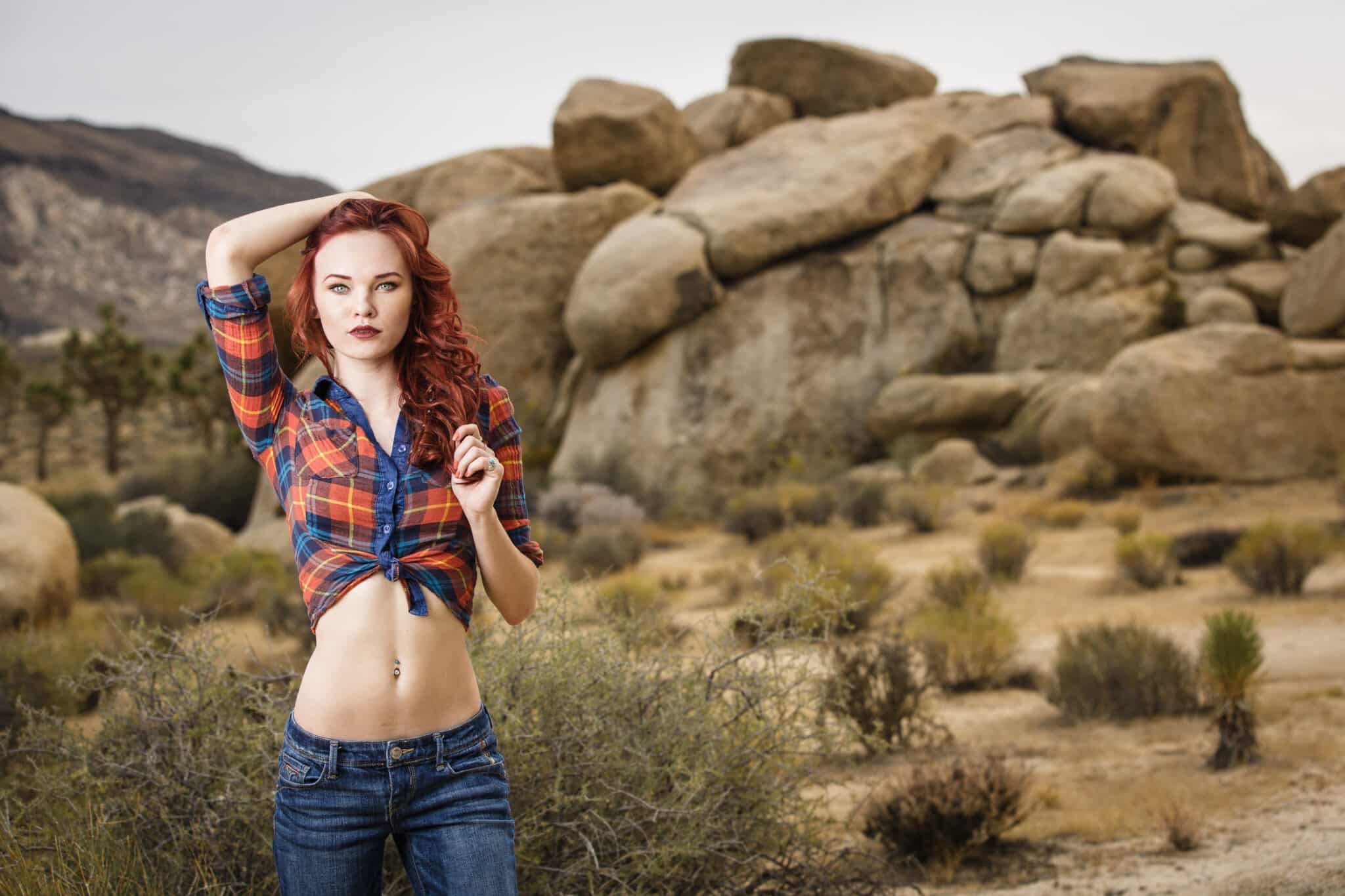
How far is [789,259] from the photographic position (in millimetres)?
19219

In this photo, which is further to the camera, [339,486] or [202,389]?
[202,389]

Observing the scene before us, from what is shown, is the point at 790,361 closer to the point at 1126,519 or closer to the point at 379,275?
the point at 1126,519

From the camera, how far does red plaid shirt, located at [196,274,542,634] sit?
2.24 metres

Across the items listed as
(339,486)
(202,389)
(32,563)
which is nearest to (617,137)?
(32,563)

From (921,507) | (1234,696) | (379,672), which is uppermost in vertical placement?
(379,672)

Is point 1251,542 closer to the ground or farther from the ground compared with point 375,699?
closer to the ground

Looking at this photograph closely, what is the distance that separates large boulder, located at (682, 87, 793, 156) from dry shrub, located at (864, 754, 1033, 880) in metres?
18.7

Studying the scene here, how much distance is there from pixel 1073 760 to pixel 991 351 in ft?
42.4

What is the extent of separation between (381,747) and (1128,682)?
6.15m

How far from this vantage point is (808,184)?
757 inches

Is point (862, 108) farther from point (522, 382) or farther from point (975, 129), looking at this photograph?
point (522, 382)

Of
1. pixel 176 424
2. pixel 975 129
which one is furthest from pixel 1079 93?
pixel 176 424

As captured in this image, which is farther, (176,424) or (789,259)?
(176,424)

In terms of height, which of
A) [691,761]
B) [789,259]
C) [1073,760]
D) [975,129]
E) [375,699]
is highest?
[975,129]
